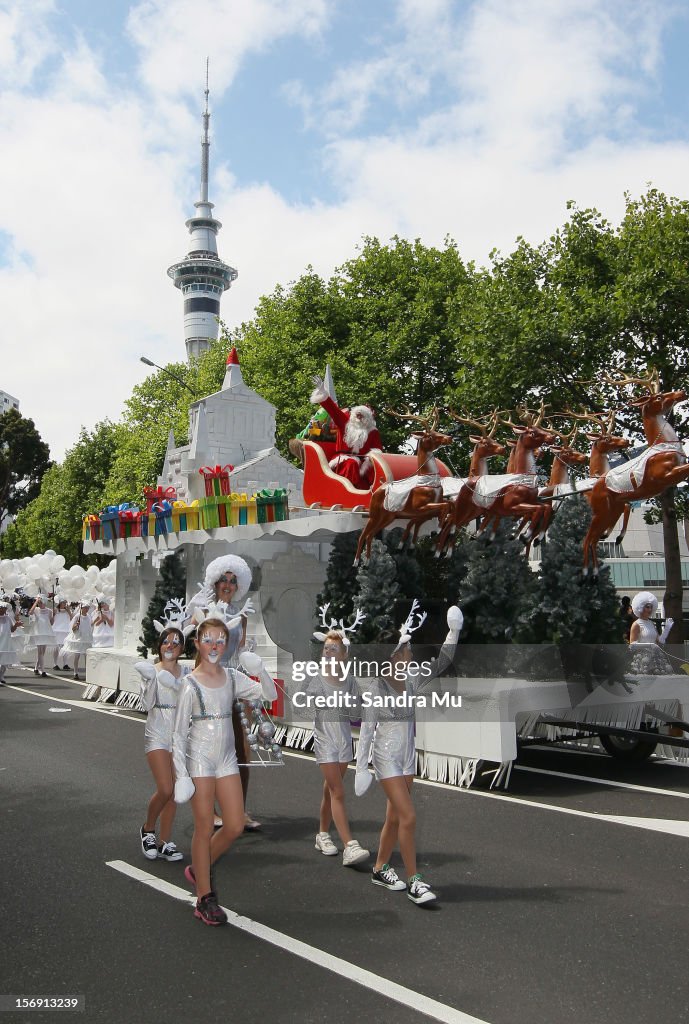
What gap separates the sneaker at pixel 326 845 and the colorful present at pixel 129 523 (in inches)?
385

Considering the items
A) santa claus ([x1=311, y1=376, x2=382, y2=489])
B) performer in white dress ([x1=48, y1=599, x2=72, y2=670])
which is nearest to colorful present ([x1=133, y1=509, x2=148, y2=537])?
santa claus ([x1=311, y1=376, x2=382, y2=489])

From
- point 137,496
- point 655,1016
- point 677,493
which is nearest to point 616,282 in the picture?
point 677,493

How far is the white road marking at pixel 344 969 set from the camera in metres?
4.06

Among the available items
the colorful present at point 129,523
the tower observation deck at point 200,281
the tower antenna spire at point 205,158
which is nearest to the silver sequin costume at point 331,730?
the colorful present at point 129,523

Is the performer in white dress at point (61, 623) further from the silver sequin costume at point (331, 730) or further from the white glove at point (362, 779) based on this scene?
the white glove at point (362, 779)

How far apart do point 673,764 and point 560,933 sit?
5911mm

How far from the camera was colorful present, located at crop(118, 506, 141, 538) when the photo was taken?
620 inches

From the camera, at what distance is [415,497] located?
1091cm

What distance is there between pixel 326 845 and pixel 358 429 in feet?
24.4

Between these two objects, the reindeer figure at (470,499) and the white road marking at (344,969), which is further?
the reindeer figure at (470,499)

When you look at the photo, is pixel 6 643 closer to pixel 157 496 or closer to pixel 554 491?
pixel 157 496

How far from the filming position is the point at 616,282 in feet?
68.8

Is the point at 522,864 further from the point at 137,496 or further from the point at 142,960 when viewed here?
the point at 137,496

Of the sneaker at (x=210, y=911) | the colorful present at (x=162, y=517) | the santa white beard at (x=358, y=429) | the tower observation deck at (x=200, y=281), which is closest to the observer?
the sneaker at (x=210, y=911)
